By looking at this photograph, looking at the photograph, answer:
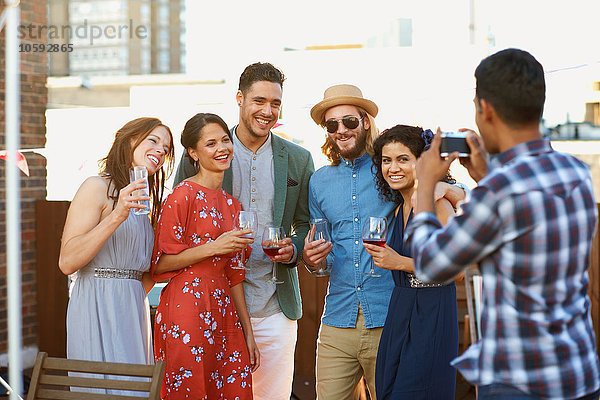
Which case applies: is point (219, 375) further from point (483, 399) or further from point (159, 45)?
point (159, 45)

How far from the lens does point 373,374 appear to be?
3352 mm

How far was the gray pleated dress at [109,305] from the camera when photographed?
3350 mm

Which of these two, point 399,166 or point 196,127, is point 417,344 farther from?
point 196,127

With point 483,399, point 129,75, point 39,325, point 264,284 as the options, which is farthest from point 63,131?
point 129,75

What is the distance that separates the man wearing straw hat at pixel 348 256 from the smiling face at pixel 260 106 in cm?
22

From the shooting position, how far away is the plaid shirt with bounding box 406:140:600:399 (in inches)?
72.4

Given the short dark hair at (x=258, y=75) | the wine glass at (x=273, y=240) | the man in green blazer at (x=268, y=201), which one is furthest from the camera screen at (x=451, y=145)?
the short dark hair at (x=258, y=75)

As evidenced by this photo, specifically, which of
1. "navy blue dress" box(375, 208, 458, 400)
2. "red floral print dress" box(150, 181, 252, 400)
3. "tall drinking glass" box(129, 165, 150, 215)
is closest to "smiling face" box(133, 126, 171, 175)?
"red floral print dress" box(150, 181, 252, 400)

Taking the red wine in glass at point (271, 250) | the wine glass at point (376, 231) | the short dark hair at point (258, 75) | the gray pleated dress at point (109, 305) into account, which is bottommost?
the gray pleated dress at point (109, 305)

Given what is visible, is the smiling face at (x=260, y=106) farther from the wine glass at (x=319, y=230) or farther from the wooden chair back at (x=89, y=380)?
the wooden chair back at (x=89, y=380)

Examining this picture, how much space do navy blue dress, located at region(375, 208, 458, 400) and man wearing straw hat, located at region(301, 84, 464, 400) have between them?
244mm

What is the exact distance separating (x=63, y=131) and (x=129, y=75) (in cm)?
1418

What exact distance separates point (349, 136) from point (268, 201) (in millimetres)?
462

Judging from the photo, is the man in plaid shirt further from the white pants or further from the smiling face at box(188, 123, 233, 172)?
the white pants
